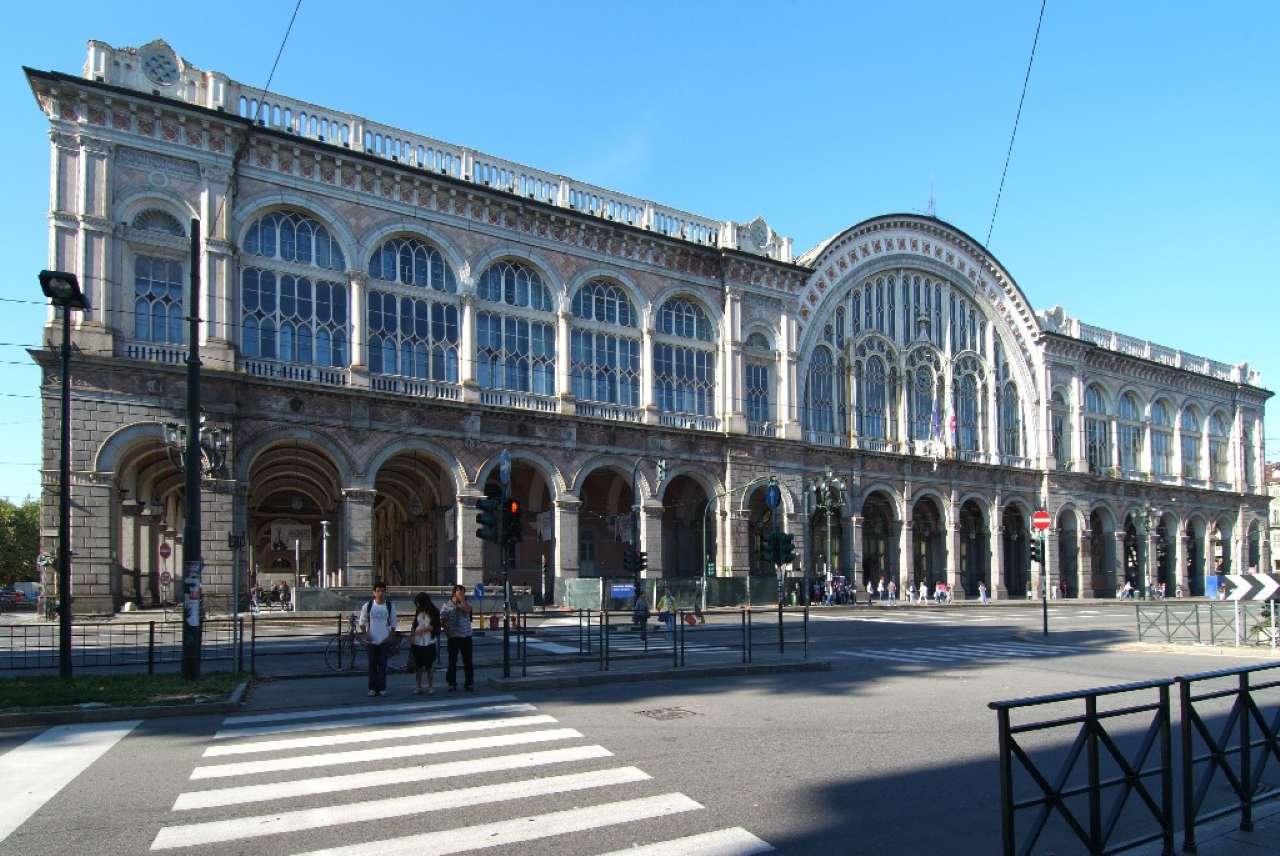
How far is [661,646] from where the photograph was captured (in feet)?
72.5

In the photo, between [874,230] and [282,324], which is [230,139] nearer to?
[282,324]

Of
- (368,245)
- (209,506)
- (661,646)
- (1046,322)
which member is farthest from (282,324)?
(1046,322)

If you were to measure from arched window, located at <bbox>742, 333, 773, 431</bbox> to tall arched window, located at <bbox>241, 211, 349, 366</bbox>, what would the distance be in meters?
18.9

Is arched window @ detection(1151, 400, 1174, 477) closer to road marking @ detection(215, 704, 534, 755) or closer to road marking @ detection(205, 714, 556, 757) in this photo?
road marking @ detection(215, 704, 534, 755)

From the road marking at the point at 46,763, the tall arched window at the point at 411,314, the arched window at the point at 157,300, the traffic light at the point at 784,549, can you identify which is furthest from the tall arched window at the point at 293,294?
the road marking at the point at 46,763

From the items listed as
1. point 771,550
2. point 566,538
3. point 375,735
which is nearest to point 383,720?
point 375,735

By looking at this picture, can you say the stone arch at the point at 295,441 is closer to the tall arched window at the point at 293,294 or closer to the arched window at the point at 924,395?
the tall arched window at the point at 293,294

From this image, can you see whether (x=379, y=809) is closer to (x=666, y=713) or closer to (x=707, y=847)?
(x=707, y=847)

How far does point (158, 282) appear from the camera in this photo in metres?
30.7

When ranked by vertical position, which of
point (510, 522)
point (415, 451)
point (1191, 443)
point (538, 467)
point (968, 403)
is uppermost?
point (968, 403)

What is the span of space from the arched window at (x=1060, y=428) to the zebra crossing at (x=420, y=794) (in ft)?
180

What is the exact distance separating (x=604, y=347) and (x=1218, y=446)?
5546 cm

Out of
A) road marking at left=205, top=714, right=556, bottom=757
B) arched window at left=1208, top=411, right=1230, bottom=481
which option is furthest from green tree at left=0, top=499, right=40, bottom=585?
arched window at left=1208, top=411, right=1230, bottom=481

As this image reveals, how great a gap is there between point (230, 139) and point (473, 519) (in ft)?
48.8
